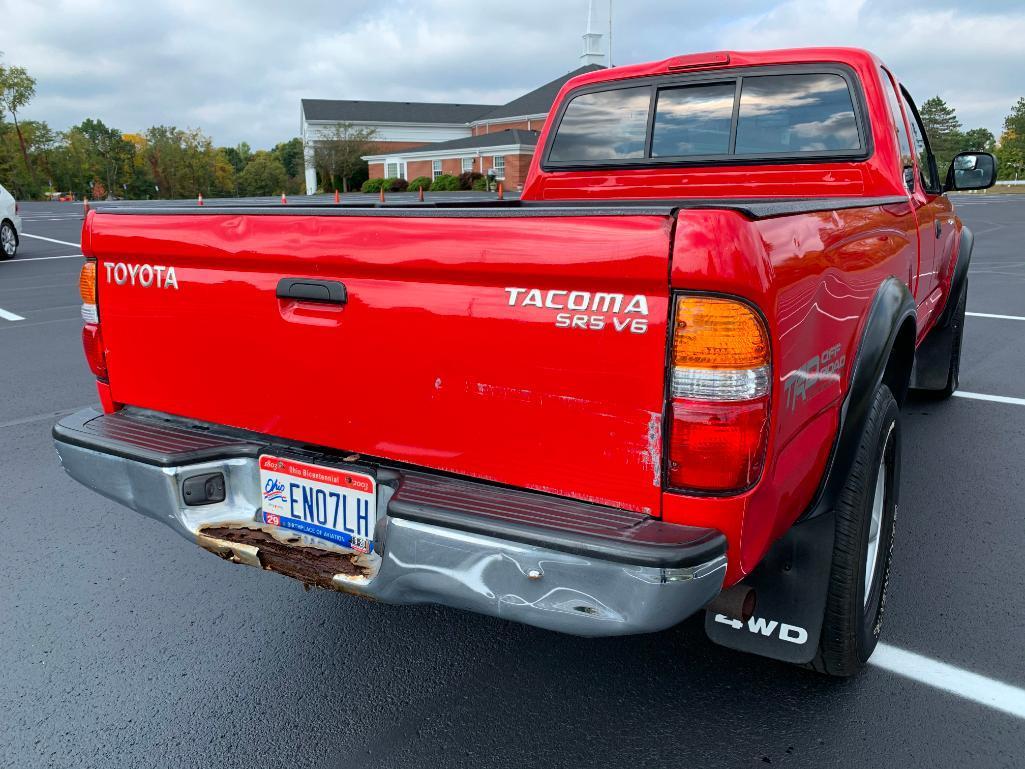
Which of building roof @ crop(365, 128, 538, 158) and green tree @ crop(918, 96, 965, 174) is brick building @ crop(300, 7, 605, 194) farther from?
green tree @ crop(918, 96, 965, 174)

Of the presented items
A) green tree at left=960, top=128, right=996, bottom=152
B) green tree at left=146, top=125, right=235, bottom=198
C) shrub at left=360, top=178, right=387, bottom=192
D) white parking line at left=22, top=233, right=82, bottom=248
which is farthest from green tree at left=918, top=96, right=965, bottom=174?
white parking line at left=22, top=233, right=82, bottom=248

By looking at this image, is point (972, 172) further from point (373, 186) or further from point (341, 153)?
point (341, 153)

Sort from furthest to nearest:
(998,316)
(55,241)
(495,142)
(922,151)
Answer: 1. (495,142)
2. (55,241)
3. (998,316)
4. (922,151)

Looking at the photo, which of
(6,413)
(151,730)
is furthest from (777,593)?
(6,413)

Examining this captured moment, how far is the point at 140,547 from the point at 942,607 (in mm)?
3384

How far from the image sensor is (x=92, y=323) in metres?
2.93

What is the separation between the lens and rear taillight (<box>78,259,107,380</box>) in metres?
2.87

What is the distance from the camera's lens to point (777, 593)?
7.97ft

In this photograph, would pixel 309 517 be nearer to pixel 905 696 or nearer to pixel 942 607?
pixel 905 696

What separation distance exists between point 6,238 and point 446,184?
3588cm

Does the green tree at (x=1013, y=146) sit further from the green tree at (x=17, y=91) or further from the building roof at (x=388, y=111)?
the green tree at (x=17, y=91)

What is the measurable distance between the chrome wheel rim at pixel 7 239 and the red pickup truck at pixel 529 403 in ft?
49.0

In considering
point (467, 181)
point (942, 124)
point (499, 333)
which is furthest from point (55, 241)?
point (942, 124)

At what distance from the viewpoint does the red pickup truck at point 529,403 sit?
1863mm
